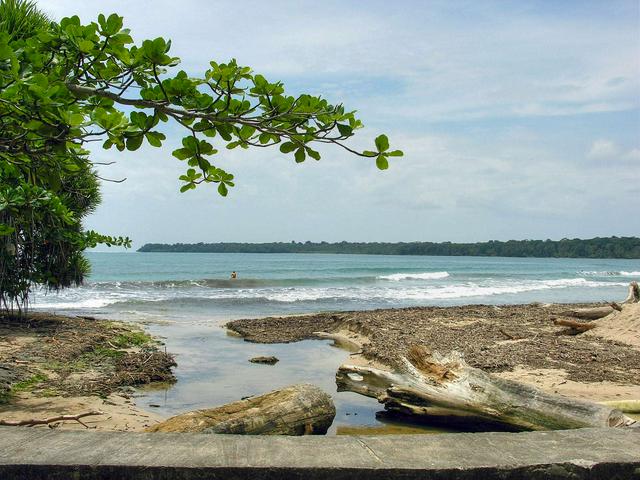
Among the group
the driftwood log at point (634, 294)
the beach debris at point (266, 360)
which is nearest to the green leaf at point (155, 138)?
the beach debris at point (266, 360)

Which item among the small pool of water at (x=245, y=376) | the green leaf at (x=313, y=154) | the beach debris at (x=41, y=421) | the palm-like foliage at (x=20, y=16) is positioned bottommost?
the small pool of water at (x=245, y=376)

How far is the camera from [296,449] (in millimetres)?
2320

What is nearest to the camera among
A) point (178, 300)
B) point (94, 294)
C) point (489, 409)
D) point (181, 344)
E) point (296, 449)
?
point (296, 449)

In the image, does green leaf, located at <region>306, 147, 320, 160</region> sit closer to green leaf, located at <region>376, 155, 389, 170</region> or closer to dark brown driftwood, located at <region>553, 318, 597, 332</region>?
green leaf, located at <region>376, 155, 389, 170</region>

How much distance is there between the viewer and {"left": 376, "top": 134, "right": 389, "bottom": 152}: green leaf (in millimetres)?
2652

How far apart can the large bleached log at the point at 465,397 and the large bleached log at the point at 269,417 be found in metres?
1.14

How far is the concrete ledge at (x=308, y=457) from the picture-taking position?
2.10 m

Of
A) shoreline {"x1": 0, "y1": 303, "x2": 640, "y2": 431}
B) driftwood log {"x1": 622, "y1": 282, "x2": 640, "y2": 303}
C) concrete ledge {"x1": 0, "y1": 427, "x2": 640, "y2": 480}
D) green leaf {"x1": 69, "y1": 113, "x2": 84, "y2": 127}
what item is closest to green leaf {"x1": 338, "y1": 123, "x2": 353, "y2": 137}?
green leaf {"x1": 69, "y1": 113, "x2": 84, "y2": 127}

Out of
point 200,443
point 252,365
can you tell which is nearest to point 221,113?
point 200,443

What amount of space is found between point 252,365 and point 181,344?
2.93 m

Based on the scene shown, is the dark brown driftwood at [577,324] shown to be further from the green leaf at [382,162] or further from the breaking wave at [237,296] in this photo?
the breaking wave at [237,296]

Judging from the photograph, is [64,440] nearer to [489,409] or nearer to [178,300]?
[489,409]

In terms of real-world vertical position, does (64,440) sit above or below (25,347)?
above

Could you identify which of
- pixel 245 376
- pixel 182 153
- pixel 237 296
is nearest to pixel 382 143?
pixel 182 153
